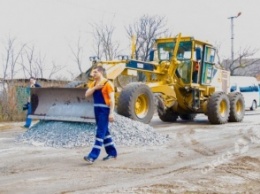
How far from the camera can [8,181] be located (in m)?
6.82

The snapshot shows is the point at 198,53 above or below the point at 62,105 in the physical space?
above

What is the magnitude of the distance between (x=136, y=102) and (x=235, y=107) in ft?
16.7

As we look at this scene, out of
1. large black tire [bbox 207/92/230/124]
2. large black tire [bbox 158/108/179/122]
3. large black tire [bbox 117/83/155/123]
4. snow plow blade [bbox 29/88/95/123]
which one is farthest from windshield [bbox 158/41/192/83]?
snow plow blade [bbox 29/88/95/123]

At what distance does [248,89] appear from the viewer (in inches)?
1068

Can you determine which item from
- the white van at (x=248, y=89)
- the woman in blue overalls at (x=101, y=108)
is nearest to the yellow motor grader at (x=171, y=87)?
the woman in blue overalls at (x=101, y=108)

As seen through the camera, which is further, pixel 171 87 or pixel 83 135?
pixel 171 87

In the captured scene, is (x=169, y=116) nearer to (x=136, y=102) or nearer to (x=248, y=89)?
(x=136, y=102)

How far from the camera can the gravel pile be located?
10328 mm

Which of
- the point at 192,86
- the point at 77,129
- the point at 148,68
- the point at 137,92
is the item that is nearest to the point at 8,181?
the point at 77,129

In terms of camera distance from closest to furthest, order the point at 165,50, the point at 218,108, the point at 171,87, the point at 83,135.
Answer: the point at 83,135 → the point at 171,87 → the point at 218,108 → the point at 165,50

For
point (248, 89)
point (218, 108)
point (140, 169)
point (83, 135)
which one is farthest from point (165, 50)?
point (248, 89)

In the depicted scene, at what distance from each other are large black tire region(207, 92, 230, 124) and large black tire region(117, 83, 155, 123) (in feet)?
8.69

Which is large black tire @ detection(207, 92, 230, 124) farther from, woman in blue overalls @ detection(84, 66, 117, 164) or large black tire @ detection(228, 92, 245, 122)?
woman in blue overalls @ detection(84, 66, 117, 164)

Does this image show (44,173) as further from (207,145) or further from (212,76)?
(212,76)
